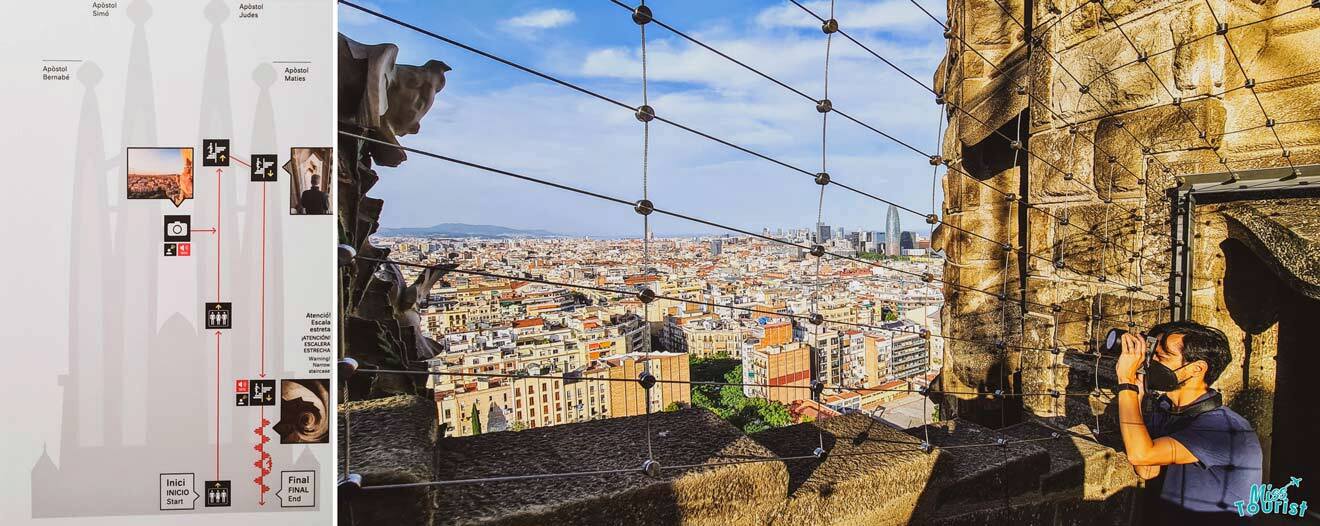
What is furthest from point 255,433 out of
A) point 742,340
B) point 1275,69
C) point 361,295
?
point 742,340

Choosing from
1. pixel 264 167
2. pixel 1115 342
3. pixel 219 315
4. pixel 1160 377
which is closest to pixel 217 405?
pixel 219 315

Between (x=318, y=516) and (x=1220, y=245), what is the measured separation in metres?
1.61

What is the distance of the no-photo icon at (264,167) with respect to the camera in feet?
2.45

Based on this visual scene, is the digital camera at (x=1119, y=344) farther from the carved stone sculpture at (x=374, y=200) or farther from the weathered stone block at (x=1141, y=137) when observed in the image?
the carved stone sculpture at (x=374, y=200)

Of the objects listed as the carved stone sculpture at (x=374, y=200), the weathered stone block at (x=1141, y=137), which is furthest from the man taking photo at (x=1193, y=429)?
the carved stone sculpture at (x=374, y=200)

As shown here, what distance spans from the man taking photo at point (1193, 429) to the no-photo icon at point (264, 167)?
1.38 meters

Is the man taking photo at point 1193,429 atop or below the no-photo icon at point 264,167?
below

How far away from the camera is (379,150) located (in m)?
0.91

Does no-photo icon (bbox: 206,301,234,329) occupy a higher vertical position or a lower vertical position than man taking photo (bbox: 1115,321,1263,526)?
higher

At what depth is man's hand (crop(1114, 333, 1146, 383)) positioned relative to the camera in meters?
1.21

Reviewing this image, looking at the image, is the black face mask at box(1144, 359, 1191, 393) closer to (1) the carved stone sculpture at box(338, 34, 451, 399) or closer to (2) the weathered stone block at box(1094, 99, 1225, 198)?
(2) the weathered stone block at box(1094, 99, 1225, 198)

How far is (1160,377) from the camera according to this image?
1.29 meters

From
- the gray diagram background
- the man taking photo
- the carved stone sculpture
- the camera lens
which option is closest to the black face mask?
the man taking photo

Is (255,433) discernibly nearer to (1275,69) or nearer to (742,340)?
(1275,69)
